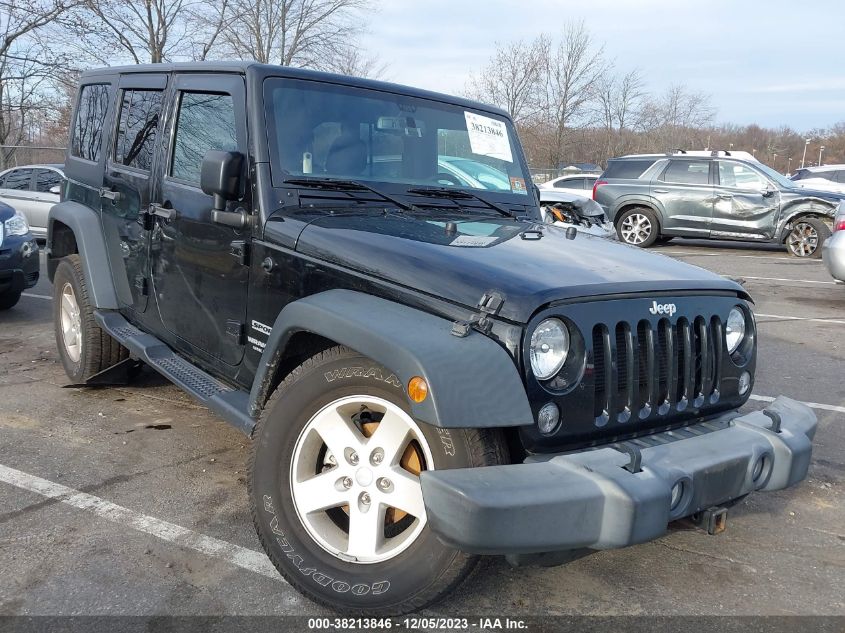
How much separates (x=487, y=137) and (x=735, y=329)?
1.79 m

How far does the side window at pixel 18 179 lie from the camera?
12688 millimetres

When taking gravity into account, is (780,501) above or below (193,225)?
below

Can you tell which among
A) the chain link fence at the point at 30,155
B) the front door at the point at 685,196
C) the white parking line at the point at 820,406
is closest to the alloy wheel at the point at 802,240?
the front door at the point at 685,196

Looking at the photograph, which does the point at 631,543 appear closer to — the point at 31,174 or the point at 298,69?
the point at 298,69

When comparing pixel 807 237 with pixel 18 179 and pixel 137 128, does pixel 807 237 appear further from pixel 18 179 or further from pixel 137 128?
pixel 18 179

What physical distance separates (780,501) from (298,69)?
3151 mm

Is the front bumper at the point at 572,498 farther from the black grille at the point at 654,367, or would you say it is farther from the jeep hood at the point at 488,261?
the jeep hood at the point at 488,261

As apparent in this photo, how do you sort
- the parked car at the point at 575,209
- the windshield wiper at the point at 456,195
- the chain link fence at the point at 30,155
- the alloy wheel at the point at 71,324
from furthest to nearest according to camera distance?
1. the chain link fence at the point at 30,155
2. the parked car at the point at 575,209
3. the alloy wheel at the point at 71,324
4. the windshield wiper at the point at 456,195

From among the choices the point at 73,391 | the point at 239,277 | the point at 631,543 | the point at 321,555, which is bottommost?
the point at 73,391

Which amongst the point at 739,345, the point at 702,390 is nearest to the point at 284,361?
the point at 702,390

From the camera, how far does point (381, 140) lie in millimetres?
3748

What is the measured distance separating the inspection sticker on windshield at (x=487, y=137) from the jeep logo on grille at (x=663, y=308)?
169 cm

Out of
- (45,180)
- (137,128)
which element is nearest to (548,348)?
(137,128)

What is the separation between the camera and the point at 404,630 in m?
Result: 2.63
